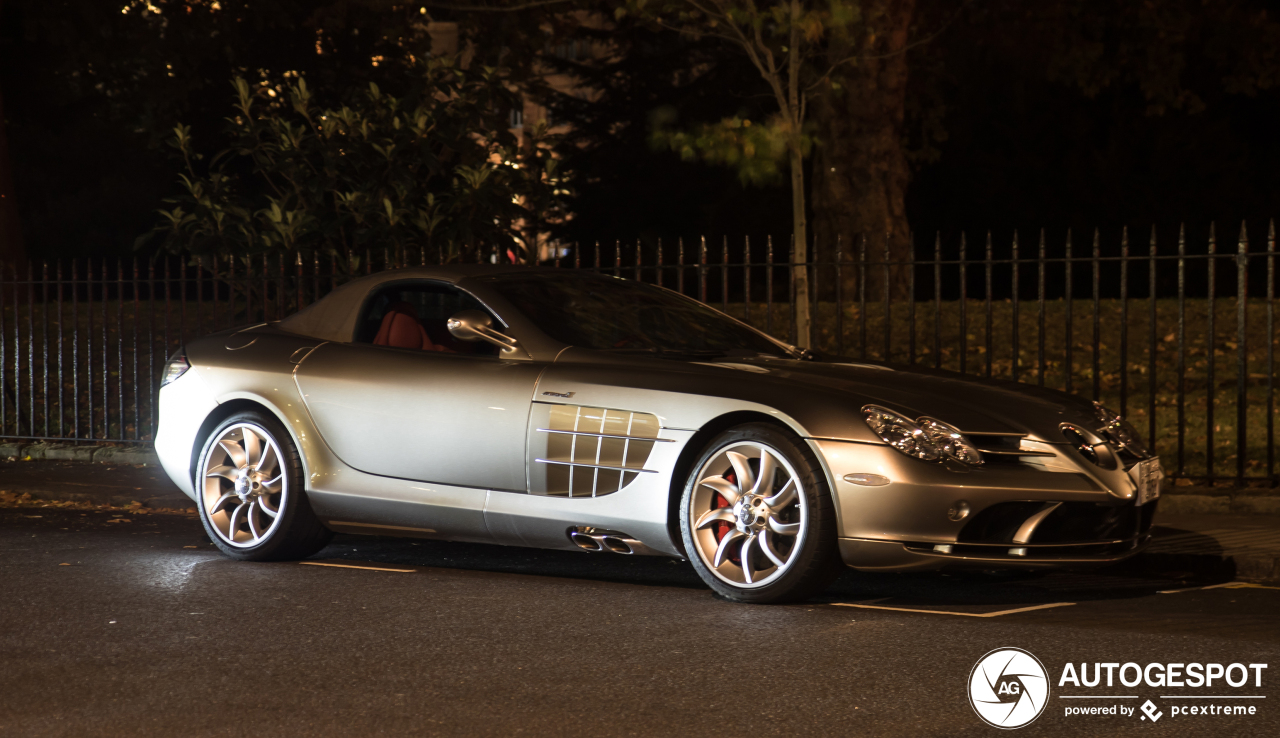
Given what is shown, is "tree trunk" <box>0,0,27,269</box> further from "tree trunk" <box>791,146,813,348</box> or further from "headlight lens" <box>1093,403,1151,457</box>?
"headlight lens" <box>1093,403,1151,457</box>

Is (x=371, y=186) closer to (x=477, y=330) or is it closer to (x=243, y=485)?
(x=243, y=485)

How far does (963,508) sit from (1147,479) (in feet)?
3.33

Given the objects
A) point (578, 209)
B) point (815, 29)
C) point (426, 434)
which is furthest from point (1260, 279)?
point (426, 434)

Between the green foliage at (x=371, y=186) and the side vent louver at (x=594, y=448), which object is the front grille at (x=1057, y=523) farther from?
the green foliage at (x=371, y=186)

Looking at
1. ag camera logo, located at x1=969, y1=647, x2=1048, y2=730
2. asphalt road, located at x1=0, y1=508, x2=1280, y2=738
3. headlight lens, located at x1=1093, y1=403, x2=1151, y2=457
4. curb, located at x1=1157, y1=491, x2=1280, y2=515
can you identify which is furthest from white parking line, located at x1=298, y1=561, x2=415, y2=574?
curb, located at x1=1157, y1=491, x2=1280, y2=515

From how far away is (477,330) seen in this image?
6.96m

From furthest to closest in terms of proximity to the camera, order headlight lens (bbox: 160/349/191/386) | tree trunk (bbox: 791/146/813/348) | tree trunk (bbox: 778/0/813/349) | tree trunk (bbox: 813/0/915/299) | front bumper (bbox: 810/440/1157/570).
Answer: tree trunk (bbox: 813/0/915/299), tree trunk (bbox: 778/0/813/349), tree trunk (bbox: 791/146/813/348), headlight lens (bbox: 160/349/191/386), front bumper (bbox: 810/440/1157/570)

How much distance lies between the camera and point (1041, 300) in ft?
33.2

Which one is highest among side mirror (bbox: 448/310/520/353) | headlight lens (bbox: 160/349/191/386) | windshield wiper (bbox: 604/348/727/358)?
side mirror (bbox: 448/310/520/353)

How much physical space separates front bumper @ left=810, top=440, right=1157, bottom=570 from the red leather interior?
2.34 meters

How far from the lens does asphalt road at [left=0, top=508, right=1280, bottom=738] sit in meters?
4.67

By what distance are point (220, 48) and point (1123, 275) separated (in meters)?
19.7

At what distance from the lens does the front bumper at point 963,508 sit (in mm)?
6070

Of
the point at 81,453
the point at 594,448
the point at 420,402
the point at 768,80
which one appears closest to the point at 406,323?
the point at 420,402
